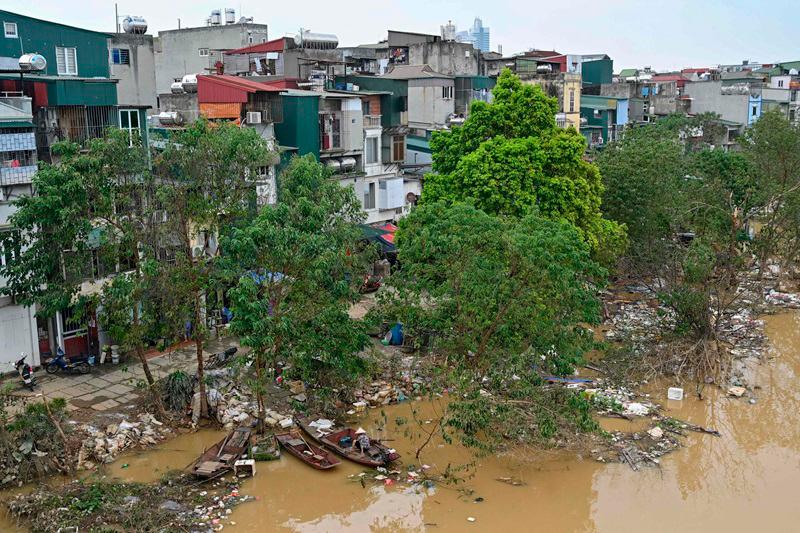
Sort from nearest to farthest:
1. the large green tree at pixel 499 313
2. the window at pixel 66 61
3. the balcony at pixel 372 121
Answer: the large green tree at pixel 499 313 → the window at pixel 66 61 → the balcony at pixel 372 121

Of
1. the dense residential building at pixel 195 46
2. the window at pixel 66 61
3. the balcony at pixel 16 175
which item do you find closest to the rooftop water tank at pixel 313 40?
the dense residential building at pixel 195 46

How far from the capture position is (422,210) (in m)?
19.9

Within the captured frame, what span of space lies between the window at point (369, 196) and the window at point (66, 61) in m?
11.0

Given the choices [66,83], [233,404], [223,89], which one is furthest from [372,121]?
[233,404]

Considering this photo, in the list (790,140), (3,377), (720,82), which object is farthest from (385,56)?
(3,377)

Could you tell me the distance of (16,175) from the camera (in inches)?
741

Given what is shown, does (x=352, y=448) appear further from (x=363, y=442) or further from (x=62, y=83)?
(x=62, y=83)

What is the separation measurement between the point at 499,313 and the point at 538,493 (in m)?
3.84

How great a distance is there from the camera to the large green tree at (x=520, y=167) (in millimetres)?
23328

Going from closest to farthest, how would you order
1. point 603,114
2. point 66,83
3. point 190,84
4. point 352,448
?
point 352,448, point 66,83, point 190,84, point 603,114

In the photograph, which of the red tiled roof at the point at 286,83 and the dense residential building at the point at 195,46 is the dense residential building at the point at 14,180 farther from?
the dense residential building at the point at 195,46

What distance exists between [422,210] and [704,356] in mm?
8662

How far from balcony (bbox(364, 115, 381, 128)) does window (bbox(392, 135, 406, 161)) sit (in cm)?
112

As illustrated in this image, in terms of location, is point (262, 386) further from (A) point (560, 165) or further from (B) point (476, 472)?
(A) point (560, 165)
